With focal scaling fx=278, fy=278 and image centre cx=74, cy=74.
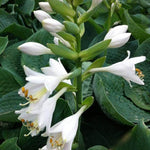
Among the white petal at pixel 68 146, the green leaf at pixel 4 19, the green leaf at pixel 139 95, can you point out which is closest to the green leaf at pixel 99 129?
the green leaf at pixel 139 95

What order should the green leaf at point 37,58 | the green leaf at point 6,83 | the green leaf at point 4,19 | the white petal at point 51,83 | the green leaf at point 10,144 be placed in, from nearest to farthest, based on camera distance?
the white petal at point 51,83, the green leaf at point 10,144, the green leaf at point 6,83, the green leaf at point 37,58, the green leaf at point 4,19

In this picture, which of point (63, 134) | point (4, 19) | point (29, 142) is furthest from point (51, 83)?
point (4, 19)

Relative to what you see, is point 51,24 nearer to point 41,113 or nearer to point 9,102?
point 41,113

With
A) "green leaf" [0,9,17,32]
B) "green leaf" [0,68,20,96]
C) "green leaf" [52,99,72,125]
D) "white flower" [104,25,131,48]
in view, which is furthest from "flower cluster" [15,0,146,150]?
"green leaf" [0,9,17,32]

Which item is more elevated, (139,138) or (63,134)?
(63,134)

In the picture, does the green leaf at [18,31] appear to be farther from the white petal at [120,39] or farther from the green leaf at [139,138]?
the green leaf at [139,138]

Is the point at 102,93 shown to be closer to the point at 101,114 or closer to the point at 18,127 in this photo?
the point at 101,114

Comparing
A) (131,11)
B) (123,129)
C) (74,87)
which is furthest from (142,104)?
(131,11)
